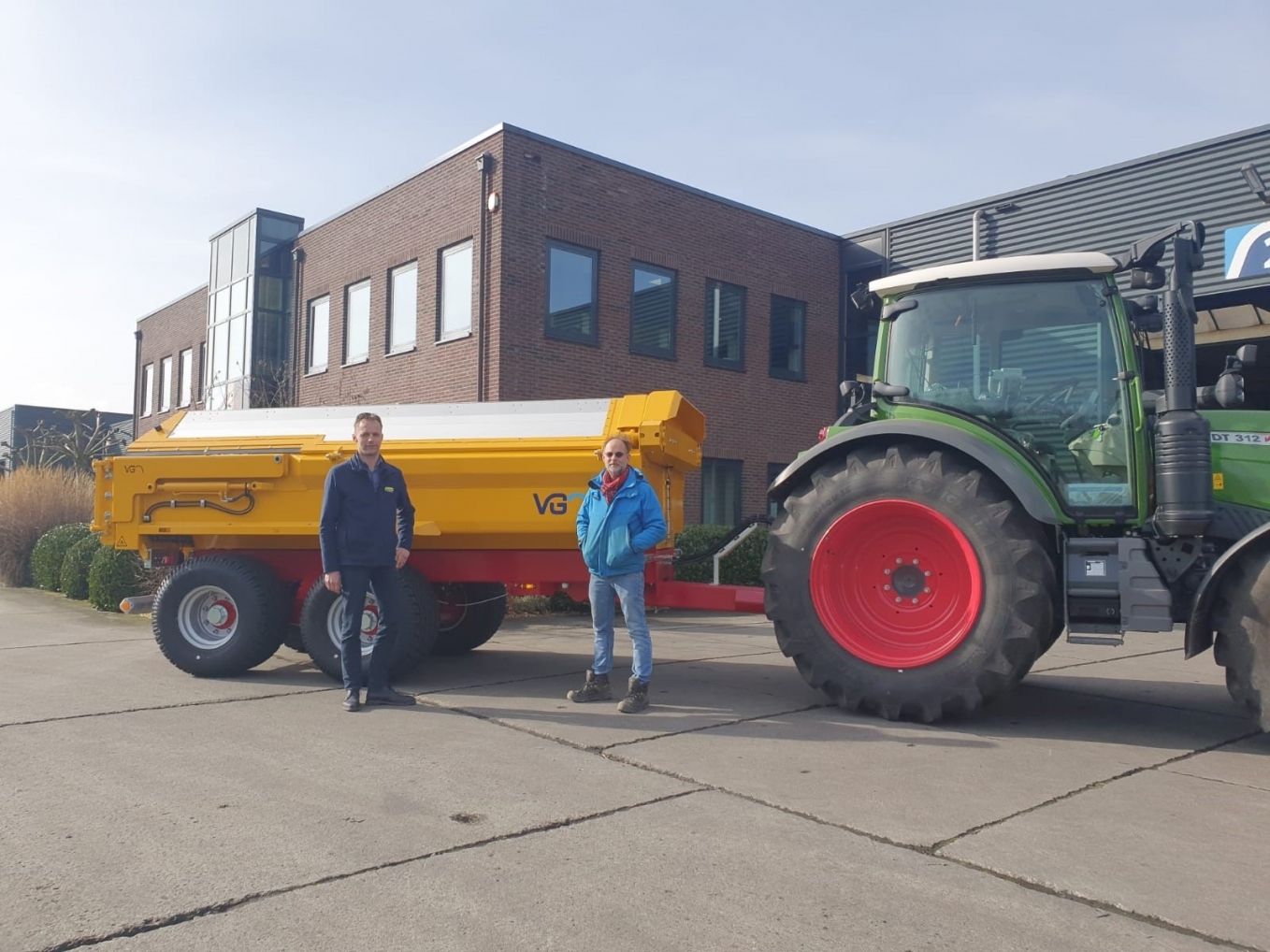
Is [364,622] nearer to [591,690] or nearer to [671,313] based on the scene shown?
[591,690]

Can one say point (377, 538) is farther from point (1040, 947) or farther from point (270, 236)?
point (270, 236)

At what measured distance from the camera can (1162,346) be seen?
5.40m

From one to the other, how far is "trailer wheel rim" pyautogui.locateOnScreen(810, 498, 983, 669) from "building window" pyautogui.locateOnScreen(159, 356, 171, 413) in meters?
24.2

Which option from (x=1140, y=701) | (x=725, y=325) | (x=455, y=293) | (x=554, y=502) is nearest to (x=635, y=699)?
(x=554, y=502)

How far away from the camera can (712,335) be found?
1680cm

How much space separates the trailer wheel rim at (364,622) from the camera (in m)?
6.86

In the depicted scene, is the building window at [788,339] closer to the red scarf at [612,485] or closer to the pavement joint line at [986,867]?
the red scarf at [612,485]

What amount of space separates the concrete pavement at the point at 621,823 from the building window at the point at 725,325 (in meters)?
10.6

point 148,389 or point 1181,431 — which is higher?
point 148,389

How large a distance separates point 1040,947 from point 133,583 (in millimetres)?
11190

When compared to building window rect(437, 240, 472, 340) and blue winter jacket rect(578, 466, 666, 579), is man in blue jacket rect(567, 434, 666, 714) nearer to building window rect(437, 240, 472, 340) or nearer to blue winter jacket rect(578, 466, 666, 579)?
blue winter jacket rect(578, 466, 666, 579)

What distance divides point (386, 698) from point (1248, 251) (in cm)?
1194

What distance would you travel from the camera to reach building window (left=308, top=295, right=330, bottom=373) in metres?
18.5

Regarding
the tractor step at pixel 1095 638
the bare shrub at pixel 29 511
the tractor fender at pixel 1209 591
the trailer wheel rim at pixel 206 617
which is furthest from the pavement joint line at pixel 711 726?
the bare shrub at pixel 29 511
